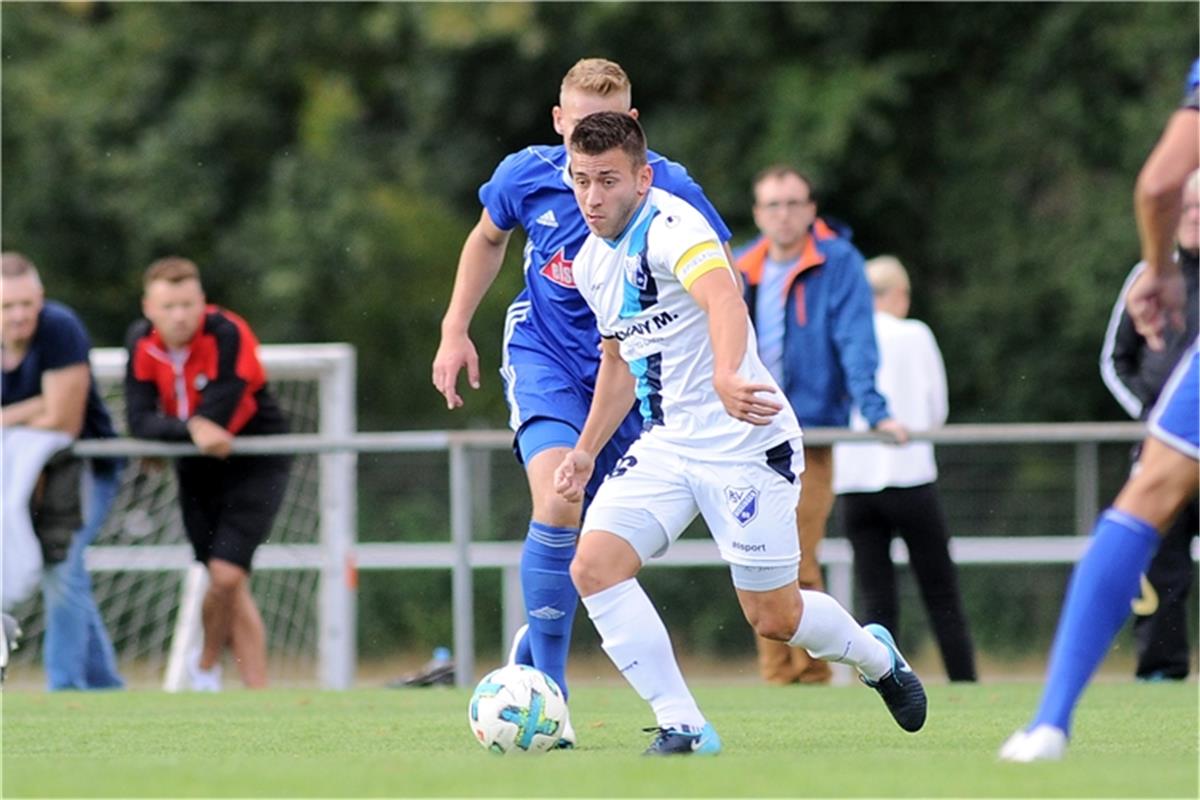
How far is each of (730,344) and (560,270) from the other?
64.2 inches

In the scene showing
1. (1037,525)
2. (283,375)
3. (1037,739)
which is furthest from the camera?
(1037,525)

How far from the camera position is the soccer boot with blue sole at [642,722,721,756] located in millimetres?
5996

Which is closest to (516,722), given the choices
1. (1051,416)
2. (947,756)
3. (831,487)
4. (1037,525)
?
(947,756)

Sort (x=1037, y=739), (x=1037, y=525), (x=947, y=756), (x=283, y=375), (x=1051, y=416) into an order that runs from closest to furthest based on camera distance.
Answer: (x=1037, y=739), (x=947, y=756), (x=283, y=375), (x=1037, y=525), (x=1051, y=416)

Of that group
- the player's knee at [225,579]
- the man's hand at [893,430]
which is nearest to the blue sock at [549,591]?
the man's hand at [893,430]

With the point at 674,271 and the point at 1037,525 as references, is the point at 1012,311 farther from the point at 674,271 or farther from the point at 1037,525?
the point at 674,271

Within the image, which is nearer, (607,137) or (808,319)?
(607,137)

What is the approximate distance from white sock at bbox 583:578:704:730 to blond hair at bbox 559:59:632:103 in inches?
70.1

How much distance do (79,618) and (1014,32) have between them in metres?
12.6

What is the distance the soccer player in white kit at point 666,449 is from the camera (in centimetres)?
610

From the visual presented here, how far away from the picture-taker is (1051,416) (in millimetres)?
20281

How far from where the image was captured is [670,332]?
6.31m

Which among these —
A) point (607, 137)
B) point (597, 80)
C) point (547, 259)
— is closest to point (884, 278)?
point (547, 259)

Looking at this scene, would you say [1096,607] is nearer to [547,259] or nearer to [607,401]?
[607,401]
